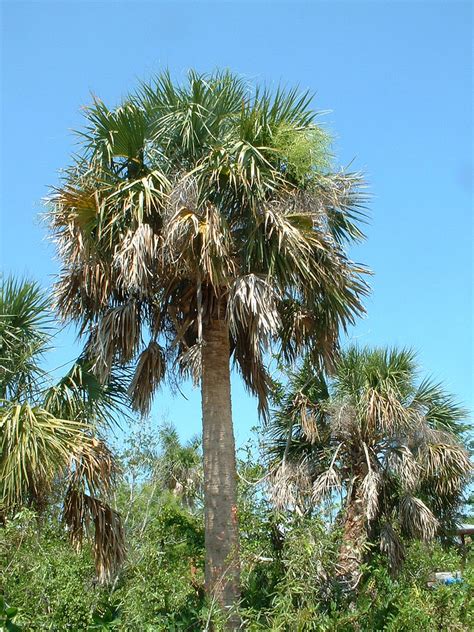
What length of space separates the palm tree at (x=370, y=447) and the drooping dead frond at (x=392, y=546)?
0.05ft

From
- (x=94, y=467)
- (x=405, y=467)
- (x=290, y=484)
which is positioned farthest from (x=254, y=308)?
(x=405, y=467)

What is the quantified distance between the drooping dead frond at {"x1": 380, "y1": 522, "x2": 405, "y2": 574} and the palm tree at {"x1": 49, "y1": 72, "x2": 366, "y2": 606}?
12.5 ft

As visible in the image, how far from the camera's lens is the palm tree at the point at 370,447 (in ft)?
39.3

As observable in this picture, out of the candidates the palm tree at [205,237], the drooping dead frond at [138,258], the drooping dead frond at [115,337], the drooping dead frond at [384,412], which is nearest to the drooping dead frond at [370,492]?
the drooping dead frond at [384,412]

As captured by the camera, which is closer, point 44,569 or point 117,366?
point 44,569

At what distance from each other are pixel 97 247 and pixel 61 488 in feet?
8.83

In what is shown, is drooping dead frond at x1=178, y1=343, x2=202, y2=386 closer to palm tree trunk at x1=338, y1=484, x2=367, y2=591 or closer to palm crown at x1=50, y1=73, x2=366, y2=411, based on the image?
palm crown at x1=50, y1=73, x2=366, y2=411

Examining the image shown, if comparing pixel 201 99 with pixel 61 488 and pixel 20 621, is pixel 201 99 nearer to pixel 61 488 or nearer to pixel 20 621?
pixel 61 488

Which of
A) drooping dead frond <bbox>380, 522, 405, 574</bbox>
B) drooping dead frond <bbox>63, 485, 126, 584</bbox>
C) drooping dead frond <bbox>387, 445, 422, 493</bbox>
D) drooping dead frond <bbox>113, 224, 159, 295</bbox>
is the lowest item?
drooping dead frond <bbox>63, 485, 126, 584</bbox>

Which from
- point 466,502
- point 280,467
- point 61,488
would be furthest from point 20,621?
point 466,502

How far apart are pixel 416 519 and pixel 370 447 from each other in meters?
1.26

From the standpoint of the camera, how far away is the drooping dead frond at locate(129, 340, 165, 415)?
362 inches

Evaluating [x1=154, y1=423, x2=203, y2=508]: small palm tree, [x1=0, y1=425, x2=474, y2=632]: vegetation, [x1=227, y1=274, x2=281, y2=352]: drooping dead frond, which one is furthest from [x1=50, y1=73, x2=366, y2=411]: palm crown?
[x1=154, y1=423, x2=203, y2=508]: small palm tree

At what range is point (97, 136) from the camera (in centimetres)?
947
